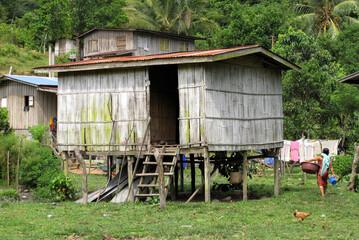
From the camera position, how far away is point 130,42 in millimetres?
30812

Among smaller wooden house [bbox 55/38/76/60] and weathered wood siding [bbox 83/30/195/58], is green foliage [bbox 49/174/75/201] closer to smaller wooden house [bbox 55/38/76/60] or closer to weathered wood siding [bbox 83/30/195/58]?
weathered wood siding [bbox 83/30/195/58]

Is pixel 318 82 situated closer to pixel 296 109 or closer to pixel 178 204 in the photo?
pixel 296 109

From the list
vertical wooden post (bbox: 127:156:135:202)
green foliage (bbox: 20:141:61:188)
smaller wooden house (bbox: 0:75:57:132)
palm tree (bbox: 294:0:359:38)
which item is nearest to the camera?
vertical wooden post (bbox: 127:156:135:202)

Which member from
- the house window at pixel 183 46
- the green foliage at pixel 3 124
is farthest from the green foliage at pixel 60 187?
the house window at pixel 183 46

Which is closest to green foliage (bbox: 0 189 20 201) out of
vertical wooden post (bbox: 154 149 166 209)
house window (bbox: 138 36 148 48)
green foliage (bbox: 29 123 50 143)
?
vertical wooden post (bbox: 154 149 166 209)

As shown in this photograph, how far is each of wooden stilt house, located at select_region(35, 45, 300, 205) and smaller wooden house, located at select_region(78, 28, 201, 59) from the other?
11.8 metres

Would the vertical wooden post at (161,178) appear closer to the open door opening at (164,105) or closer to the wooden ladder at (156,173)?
the wooden ladder at (156,173)

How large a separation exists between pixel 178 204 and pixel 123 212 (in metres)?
1.89

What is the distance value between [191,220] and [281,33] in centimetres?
2771

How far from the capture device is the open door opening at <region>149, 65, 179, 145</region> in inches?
784

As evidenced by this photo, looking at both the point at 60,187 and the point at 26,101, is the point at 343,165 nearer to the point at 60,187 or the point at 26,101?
the point at 60,187

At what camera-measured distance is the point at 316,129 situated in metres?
29.2

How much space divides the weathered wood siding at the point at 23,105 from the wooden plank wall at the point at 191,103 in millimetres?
15240

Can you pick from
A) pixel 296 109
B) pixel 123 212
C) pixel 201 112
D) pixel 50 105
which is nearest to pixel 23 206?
pixel 123 212
